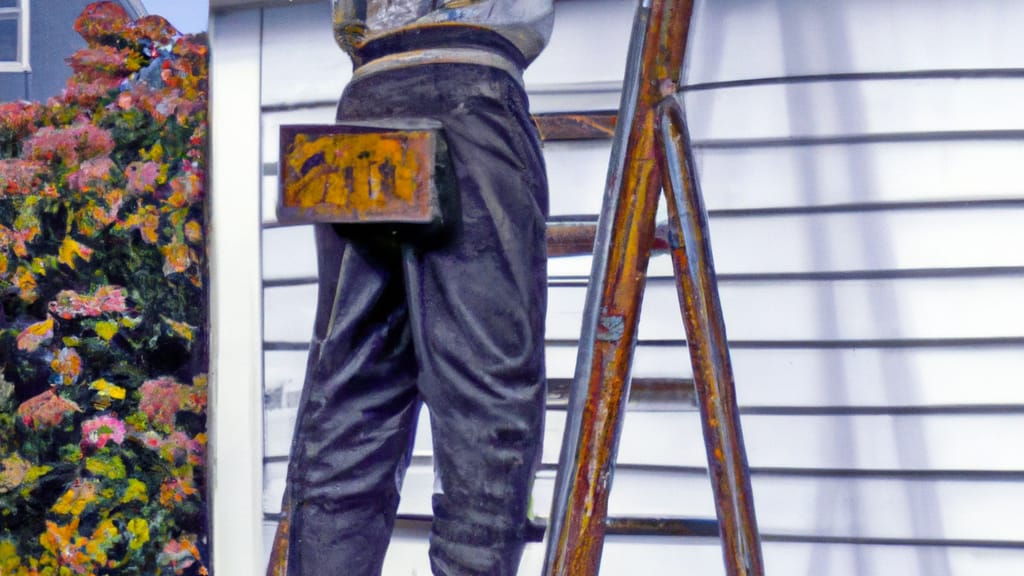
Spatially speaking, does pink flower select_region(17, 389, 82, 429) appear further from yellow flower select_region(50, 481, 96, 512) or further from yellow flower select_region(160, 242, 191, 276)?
yellow flower select_region(160, 242, 191, 276)

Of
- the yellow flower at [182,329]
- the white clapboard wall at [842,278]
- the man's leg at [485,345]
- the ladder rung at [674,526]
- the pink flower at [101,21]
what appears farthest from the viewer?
the yellow flower at [182,329]

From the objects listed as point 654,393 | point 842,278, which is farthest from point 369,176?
point 842,278

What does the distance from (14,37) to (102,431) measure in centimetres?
82

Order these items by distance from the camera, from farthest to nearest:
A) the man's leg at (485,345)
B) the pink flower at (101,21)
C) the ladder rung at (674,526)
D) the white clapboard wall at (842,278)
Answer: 1. the pink flower at (101,21)
2. the white clapboard wall at (842,278)
3. the ladder rung at (674,526)
4. the man's leg at (485,345)

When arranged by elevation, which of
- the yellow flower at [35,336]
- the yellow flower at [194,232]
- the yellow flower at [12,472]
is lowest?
the yellow flower at [12,472]

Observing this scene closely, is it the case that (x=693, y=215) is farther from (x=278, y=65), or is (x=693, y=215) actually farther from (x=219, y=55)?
(x=219, y=55)

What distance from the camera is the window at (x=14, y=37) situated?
204 centimetres

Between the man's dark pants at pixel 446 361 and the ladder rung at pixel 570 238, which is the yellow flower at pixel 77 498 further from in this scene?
the ladder rung at pixel 570 238

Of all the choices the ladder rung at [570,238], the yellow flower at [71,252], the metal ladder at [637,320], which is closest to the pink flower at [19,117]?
the yellow flower at [71,252]

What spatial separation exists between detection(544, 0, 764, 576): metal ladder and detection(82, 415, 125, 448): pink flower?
1.30 metres

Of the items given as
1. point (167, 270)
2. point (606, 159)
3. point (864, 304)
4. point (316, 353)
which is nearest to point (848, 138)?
point (864, 304)

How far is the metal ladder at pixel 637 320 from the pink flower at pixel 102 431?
1301 millimetres

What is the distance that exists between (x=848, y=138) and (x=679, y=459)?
0.58 metres

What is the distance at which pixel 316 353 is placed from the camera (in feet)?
3.98
